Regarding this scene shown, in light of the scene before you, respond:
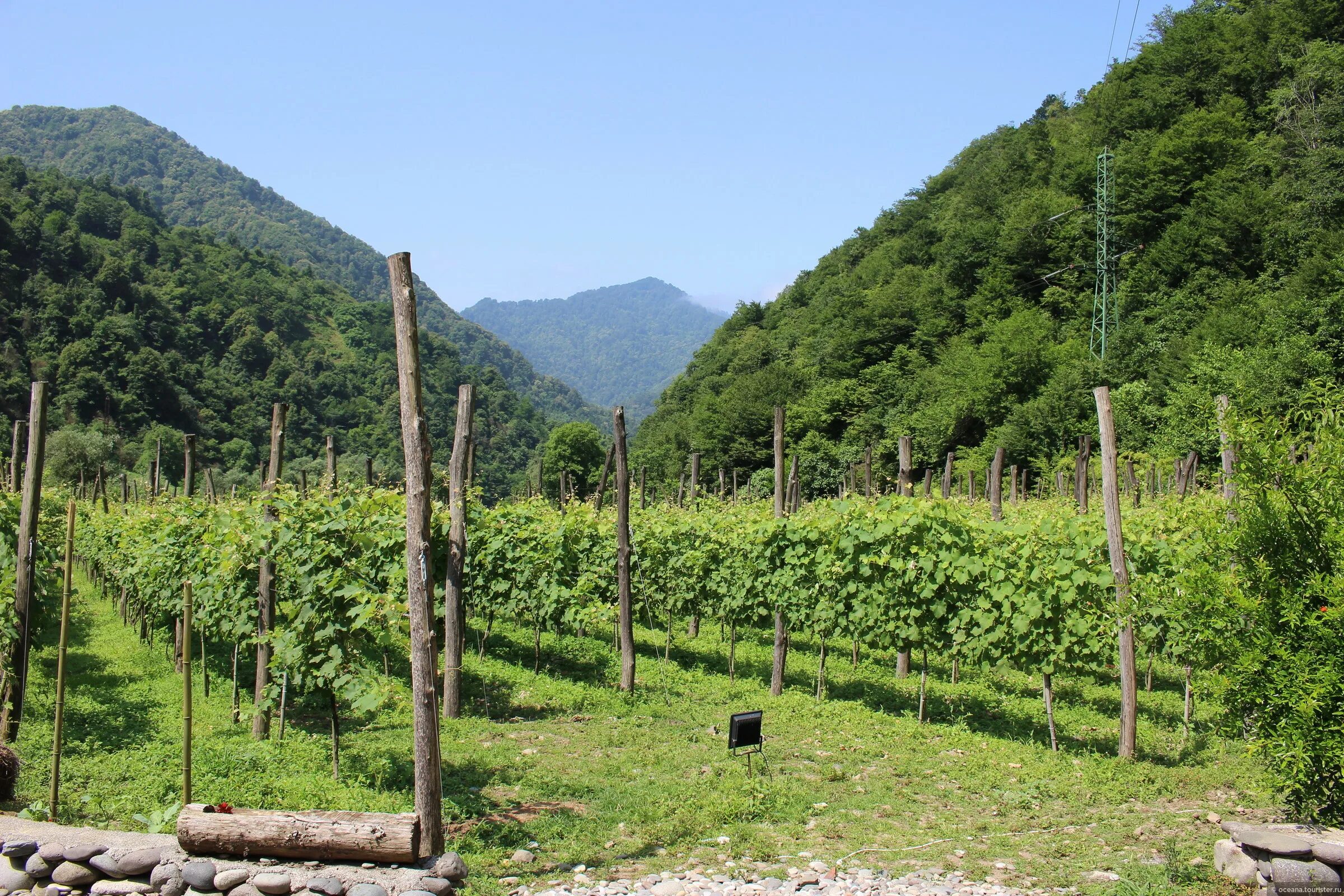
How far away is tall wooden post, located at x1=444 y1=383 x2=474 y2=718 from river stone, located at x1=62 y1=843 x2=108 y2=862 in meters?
4.83

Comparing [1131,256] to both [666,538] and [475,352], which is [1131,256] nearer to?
[666,538]

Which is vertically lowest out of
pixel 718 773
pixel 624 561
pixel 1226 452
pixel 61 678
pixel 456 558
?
pixel 718 773

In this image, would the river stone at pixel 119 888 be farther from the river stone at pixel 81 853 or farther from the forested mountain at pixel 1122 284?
the forested mountain at pixel 1122 284

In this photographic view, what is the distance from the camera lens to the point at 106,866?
18.3ft

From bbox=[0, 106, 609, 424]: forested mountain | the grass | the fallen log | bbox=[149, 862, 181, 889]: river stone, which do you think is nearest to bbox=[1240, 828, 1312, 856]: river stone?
the grass

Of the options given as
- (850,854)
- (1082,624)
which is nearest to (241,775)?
(850,854)

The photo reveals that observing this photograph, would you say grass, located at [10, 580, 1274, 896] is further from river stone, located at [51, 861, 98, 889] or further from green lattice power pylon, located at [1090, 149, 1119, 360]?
green lattice power pylon, located at [1090, 149, 1119, 360]

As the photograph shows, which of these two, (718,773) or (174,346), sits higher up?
(174,346)

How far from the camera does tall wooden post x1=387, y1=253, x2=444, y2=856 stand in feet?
20.7

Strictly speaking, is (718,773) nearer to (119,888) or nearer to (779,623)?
(779,623)

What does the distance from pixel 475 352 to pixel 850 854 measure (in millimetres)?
170440

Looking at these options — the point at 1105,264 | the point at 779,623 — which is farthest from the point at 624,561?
the point at 1105,264

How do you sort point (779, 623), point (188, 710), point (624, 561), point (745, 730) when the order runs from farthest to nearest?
point (624, 561) → point (779, 623) → point (745, 730) → point (188, 710)

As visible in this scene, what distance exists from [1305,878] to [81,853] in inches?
299
